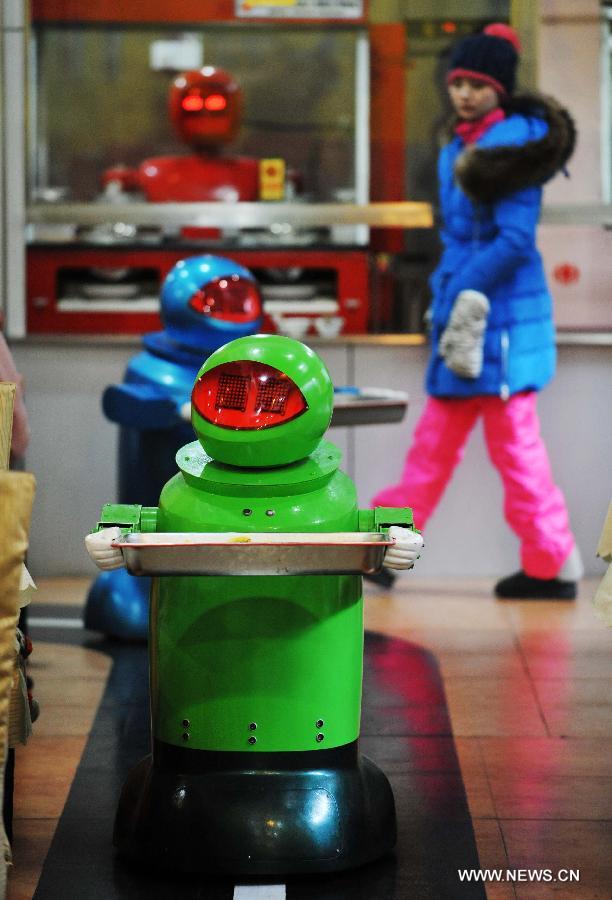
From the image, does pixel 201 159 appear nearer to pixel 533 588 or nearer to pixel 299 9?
pixel 299 9

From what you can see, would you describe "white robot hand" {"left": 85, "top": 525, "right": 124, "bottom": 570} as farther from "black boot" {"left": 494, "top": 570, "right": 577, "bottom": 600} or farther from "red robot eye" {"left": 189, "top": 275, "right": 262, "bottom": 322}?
"black boot" {"left": 494, "top": 570, "right": 577, "bottom": 600}

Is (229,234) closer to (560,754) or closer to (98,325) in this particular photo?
(98,325)

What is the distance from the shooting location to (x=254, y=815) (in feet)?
9.27

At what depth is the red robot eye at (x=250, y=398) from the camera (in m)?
2.82

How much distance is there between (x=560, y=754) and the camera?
12.0 ft

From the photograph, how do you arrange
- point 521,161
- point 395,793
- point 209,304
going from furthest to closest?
1. point 521,161
2. point 209,304
3. point 395,793

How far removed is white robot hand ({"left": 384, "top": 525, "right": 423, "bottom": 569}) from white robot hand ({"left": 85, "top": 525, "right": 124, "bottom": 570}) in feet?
1.64

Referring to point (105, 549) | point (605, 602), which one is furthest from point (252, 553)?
point (605, 602)

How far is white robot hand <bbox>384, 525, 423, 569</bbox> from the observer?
106 inches

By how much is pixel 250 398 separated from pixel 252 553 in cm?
39

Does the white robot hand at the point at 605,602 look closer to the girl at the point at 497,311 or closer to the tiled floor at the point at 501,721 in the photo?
the tiled floor at the point at 501,721

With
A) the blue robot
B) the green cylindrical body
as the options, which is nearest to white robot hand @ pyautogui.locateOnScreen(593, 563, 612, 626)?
the green cylindrical body

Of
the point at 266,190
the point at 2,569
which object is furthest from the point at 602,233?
the point at 2,569

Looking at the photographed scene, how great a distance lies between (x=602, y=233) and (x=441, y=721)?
8.52ft
